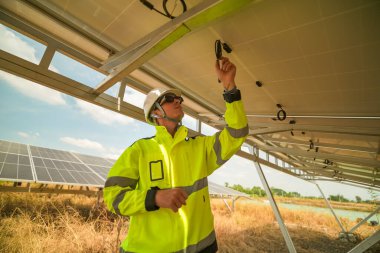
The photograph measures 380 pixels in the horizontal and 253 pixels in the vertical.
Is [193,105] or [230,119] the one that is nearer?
[230,119]

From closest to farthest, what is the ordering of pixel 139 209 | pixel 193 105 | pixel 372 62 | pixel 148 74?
1. pixel 139 209
2. pixel 372 62
3. pixel 148 74
4. pixel 193 105

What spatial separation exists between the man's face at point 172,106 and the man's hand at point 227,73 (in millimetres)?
638

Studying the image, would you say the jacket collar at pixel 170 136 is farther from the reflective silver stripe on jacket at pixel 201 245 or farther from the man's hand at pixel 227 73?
the reflective silver stripe on jacket at pixel 201 245

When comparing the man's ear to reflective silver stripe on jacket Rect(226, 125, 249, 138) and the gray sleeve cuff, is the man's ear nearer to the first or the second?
reflective silver stripe on jacket Rect(226, 125, 249, 138)

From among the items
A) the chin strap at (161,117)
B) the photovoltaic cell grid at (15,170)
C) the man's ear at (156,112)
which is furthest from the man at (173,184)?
the photovoltaic cell grid at (15,170)

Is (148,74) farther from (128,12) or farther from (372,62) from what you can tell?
(372,62)

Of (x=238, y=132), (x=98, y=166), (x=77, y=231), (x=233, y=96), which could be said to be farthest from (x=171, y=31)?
(x=98, y=166)

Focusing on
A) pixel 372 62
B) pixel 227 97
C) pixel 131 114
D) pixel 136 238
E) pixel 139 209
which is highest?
pixel 372 62

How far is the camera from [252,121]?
4.89 metres

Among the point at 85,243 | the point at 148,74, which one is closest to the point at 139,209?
the point at 148,74

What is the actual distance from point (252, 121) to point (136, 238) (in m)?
4.04

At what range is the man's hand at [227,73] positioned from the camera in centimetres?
160

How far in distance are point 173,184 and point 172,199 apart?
358 millimetres

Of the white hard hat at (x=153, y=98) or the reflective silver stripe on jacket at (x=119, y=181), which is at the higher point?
the white hard hat at (x=153, y=98)
